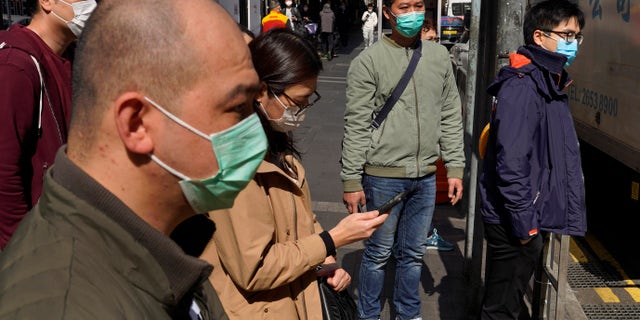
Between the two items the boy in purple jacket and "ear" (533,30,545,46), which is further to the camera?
"ear" (533,30,545,46)

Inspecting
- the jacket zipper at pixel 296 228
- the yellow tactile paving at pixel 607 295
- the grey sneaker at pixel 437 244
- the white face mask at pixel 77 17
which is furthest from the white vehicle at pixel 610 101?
the white face mask at pixel 77 17

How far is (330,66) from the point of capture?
2189cm

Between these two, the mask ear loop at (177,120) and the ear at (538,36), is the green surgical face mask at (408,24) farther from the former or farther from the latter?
the mask ear loop at (177,120)

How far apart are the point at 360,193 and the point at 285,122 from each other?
166cm

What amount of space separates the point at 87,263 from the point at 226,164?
0.40 meters

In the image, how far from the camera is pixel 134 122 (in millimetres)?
1275

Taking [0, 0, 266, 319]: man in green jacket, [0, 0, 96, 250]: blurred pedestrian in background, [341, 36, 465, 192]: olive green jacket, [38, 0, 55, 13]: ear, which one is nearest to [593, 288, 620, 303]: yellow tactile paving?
[341, 36, 465, 192]: olive green jacket

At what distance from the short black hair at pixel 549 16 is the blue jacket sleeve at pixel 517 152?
0.46m

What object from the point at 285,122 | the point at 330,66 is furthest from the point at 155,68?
the point at 330,66

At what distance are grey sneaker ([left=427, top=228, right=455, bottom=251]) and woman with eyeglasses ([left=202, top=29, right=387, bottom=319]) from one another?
3520 millimetres

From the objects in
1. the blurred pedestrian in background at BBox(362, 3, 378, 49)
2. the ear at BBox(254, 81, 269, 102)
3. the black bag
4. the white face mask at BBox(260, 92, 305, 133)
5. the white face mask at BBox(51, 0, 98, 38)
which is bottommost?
the blurred pedestrian in background at BBox(362, 3, 378, 49)

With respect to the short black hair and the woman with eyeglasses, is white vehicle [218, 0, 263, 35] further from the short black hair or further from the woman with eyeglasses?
the woman with eyeglasses

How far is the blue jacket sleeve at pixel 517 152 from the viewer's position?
11.4ft

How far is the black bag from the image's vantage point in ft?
8.80
